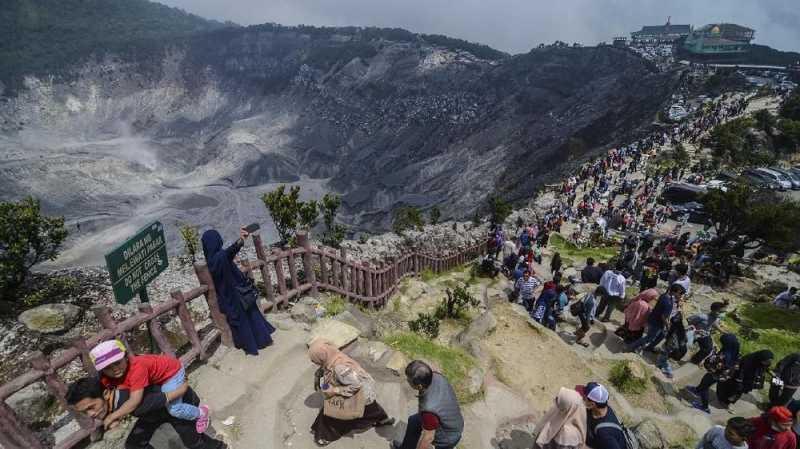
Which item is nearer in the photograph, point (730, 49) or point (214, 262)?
point (214, 262)

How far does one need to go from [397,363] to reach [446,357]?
89 cm

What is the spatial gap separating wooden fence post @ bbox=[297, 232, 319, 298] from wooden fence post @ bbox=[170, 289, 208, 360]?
2.08 meters

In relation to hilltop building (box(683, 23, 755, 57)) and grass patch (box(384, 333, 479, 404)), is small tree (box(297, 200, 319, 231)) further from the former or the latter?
hilltop building (box(683, 23, 755, 57))

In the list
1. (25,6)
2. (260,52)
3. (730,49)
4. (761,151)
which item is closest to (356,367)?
(761,151)

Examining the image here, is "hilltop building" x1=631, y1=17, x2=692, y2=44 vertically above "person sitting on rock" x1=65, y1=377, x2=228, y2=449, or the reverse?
"hilltop building" x1=631, y1=17, x2=692, y2=44

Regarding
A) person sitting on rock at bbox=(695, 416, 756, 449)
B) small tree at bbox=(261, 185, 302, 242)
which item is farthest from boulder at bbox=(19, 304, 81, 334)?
person sitting on rock at bbox=(695, 416, 756, 449)

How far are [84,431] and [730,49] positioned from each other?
82.9 meters

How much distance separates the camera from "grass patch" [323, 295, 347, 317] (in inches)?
272

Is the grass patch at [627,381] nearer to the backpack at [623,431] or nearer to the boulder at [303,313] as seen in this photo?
the backpack at [623,431]

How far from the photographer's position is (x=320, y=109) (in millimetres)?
79938

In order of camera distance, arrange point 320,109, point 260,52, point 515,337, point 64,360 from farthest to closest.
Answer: point 260,52
point 320,109
point 515,337
point 64,360

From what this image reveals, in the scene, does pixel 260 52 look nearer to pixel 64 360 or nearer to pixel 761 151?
pixel 761 151

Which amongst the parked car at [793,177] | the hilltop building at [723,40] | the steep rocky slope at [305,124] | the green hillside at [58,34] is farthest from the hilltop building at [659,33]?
the green hillside at [58,34]

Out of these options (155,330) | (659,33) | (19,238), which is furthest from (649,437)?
(659,33)
